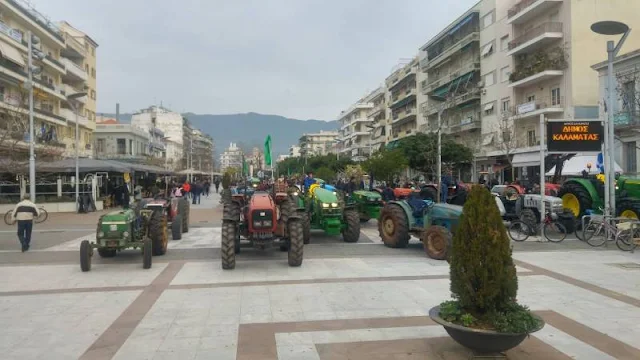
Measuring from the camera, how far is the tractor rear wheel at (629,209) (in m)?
14.5

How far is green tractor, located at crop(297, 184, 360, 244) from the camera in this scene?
43.1ft

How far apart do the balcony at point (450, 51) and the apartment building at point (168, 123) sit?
62.8 meters

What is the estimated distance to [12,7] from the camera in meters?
36.1

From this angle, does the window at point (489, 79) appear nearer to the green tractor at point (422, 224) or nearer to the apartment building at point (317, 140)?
the green tractor at point (422, 224)

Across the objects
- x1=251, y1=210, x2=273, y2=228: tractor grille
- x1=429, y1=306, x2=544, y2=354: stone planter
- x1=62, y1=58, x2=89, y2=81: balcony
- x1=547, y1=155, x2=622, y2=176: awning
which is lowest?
x1=429, y1=306, x2=544, y2=354: stone planter

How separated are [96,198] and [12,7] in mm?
18068

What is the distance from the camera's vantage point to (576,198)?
16344 millimetres

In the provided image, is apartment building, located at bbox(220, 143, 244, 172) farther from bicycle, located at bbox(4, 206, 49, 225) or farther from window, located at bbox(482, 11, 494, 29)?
bicycle, located at bbox(4, 206, 49, 225)

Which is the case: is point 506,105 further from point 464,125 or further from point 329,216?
point 329,216

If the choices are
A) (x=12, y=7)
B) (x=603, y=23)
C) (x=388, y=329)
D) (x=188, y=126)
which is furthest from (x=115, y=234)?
(x=188, y=126)

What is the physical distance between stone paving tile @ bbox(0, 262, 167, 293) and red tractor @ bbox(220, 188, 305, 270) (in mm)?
1428

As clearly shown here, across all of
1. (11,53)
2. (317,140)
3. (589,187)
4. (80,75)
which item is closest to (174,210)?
(589,187)

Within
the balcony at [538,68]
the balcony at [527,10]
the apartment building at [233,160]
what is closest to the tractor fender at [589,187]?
the balcony at [538,68]

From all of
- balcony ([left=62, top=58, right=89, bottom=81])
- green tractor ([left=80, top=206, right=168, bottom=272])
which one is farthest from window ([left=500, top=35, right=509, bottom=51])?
balcony ([left=62, top=58, right=89, bottom=81])
